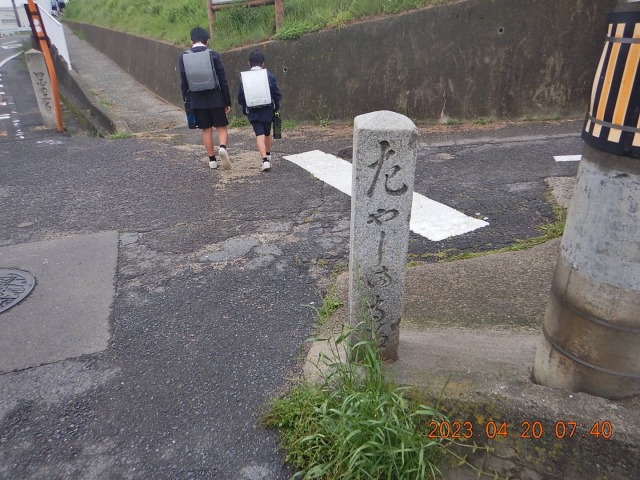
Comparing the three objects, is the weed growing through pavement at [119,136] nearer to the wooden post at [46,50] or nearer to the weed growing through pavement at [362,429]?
the wooden post at [46,50]

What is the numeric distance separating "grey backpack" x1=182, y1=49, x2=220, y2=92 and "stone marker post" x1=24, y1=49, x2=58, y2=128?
460cm

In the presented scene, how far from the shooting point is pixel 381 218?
2318 millimetres

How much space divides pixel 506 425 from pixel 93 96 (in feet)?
39.2

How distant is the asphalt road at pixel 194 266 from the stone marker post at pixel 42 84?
117 centimetres

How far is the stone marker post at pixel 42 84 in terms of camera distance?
8.53 m

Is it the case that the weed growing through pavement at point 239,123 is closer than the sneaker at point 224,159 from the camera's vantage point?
No

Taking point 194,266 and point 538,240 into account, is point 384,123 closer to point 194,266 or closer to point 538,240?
point 194,266

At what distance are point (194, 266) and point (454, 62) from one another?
5939 mm

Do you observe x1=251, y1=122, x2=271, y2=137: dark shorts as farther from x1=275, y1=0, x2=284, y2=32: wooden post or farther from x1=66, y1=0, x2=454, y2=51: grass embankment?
x1=275, y1=0, x2=284, y2=32: wooden post

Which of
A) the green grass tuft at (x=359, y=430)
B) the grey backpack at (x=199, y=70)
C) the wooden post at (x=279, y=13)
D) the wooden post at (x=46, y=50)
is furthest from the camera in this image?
the wooden post at (x=279, y=13)

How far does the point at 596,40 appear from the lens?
7.33 meters

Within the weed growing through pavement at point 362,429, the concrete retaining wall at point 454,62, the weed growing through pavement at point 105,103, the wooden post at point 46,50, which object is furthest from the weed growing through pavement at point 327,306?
the weed growing through pavement at point 105,103

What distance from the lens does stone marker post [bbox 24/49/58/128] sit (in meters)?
8.53

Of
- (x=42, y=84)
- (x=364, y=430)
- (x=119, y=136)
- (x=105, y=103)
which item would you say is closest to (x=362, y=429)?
(x=364, y=430)
